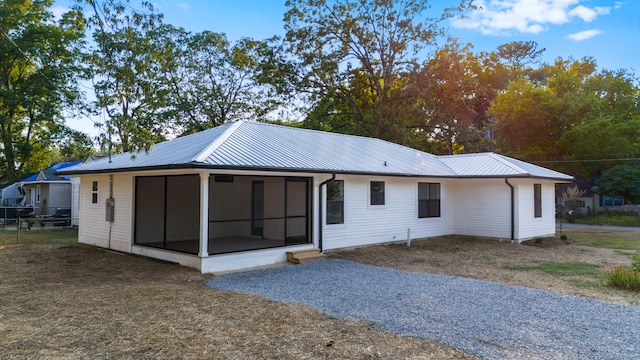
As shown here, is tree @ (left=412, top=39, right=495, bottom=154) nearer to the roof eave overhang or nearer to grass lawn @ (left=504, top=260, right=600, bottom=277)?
the roof eave overhang

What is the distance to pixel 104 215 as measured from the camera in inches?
466

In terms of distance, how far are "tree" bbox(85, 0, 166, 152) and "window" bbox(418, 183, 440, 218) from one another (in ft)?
32.2

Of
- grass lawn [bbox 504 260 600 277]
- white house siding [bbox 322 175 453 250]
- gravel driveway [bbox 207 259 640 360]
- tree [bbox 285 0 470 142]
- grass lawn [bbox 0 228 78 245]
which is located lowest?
grass lawn [bbox 504 260 600 277]

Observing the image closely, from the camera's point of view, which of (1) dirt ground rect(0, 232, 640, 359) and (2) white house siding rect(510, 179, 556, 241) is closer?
(1) dirt ground rect(0, 232, 640, 359)

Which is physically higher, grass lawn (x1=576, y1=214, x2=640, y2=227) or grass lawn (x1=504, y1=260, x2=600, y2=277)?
grass lawn (x1=576, y1=214, x2=640, y2=227)

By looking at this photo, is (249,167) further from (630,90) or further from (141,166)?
(630,90)

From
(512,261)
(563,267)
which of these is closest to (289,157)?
(512,261)

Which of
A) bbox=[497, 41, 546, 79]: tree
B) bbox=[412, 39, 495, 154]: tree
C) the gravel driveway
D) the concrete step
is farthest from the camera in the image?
bbox=[497, 41, 546, 79]: tree

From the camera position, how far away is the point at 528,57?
124ft

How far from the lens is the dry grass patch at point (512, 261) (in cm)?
773

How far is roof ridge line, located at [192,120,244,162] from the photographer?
8367mm

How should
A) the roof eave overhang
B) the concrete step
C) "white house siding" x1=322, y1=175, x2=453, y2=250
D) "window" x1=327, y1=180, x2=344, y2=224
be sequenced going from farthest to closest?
"white house siding" x1=322, y1=175, x2=453, y2=250
"window" x1=327, y1=180, x2=344, y2=224
the concrete step
the roof eave overhang

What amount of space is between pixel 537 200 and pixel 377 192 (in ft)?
21.7

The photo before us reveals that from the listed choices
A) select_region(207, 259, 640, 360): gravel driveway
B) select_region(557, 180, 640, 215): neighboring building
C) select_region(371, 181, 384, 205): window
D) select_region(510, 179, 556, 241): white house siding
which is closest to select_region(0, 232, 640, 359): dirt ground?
select_region(207, 259, 640, 360): gravel driveway
